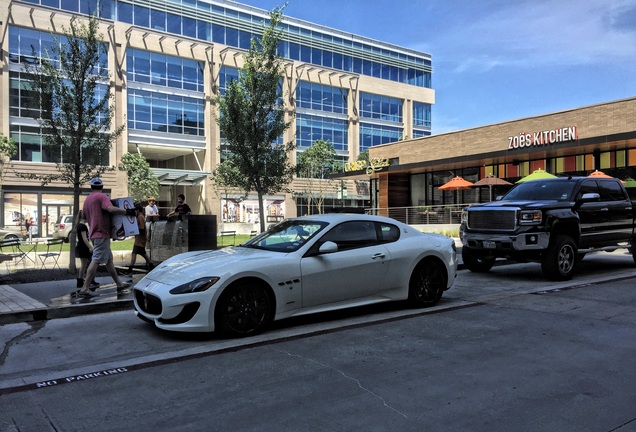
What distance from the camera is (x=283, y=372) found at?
4535 millimetres

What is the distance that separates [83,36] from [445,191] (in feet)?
78.4

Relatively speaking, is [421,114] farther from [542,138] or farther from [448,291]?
[448,291]

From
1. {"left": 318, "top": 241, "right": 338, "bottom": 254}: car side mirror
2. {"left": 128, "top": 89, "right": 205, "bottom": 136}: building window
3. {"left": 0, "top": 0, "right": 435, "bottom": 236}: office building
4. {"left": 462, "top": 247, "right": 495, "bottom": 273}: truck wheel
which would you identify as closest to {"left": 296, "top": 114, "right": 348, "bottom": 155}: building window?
{"left": 0, "top": 0, "right": 435, "bottom": 236}: office building

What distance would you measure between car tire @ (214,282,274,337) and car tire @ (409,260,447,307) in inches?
93.9

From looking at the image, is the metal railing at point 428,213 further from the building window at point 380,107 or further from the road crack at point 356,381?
the building window at point 380,107

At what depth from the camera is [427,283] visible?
7.40m

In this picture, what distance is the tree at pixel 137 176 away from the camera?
42938 millimetres

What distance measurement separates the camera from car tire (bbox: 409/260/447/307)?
726 cm

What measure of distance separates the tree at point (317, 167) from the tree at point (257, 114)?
114 feet

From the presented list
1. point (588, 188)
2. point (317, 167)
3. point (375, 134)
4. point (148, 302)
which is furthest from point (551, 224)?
point (375, 134)

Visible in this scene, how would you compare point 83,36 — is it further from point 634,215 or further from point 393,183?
point 393,183

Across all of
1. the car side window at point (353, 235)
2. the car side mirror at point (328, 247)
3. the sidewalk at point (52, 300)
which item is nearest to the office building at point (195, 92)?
the sidewalk at point (52, 300)

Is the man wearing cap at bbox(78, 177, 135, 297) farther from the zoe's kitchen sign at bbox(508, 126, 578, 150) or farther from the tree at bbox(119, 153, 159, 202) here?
the tree at bbox(119, 153, 159, 202)

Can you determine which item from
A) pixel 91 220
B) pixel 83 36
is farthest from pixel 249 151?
pixel 91 220
